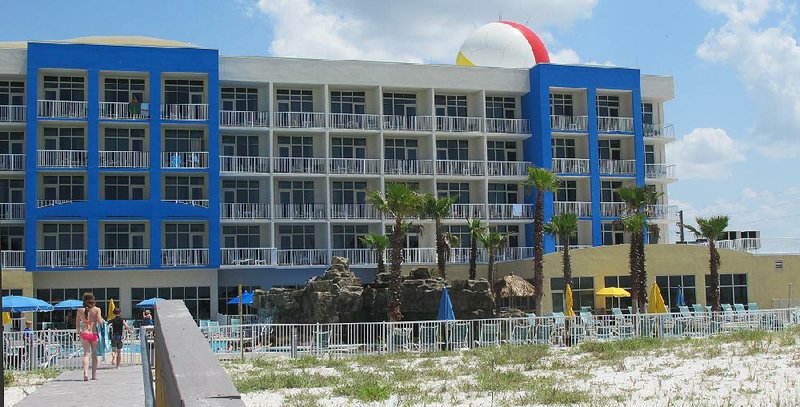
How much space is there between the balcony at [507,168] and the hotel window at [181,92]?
1702 centimetres

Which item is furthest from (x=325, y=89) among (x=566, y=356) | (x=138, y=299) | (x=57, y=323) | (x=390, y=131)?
(x=566, y=356)

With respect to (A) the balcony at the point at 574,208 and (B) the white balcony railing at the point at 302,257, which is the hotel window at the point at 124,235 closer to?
(B) the white balcony railing at the point at 302,257

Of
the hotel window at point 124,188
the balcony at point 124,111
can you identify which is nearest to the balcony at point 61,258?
the hotel window at point 124,188

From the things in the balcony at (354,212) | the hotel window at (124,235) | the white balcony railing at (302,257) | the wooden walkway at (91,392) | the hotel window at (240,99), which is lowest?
the wooden walkway at (91,392)

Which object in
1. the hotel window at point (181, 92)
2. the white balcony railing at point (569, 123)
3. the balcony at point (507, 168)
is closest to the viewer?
the hotel window at point (181, 92)

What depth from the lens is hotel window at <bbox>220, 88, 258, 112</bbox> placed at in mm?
52219

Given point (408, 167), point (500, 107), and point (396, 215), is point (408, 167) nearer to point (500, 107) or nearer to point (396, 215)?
point (500, 107)

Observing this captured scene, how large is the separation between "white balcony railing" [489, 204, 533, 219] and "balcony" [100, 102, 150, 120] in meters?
20.0

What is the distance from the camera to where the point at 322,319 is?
111ft

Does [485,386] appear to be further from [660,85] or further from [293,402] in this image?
[660,85]

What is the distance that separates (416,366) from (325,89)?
32560mm

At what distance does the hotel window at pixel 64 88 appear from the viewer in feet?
161

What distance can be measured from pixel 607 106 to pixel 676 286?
13.9 m

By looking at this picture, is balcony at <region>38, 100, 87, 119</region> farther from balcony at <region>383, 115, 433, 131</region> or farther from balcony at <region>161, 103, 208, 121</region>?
balcony at <region>383, 115, 433, 131</region>
